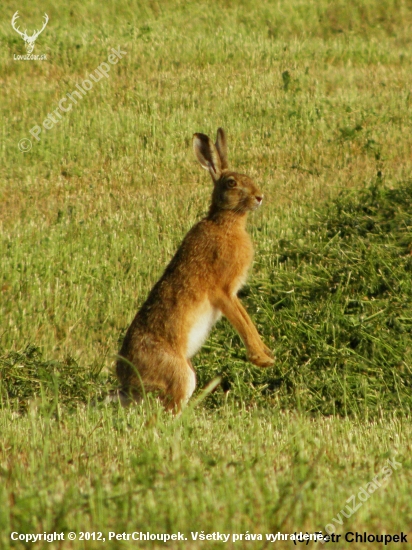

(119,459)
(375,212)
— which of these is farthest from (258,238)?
(119,459)

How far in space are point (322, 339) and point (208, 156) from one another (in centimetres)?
184

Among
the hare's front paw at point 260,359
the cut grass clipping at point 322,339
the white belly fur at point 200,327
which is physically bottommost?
the cut grass clipping at point 322,339

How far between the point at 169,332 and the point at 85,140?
8.88m

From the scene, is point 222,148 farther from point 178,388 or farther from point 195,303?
point 178,388

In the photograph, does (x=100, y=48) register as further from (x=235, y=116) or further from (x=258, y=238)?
(x=258, y=238)

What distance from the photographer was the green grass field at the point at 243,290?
366 centimetres

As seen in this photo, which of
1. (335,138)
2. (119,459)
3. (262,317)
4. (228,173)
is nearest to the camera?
(119,459)

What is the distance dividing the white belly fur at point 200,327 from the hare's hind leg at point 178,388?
0.70 ft

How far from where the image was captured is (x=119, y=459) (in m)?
4.41

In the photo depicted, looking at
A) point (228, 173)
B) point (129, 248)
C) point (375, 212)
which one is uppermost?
Result: point (228, 173)

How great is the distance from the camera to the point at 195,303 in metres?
5.92

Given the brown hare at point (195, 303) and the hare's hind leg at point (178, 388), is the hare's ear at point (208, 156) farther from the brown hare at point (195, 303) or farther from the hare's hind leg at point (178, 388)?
the hare's hind leg at point (178, 388)

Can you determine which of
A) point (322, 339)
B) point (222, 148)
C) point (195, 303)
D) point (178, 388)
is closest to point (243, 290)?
point (322, 339)

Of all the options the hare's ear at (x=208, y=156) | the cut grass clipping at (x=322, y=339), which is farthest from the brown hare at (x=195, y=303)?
the cut grass clipping at (x=322, y=339)
